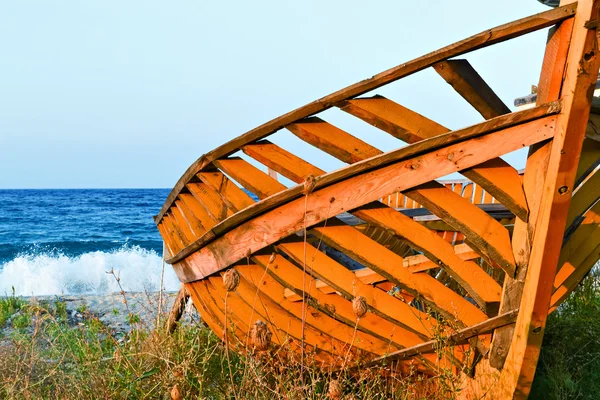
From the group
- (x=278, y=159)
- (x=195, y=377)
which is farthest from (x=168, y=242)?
(x=278, y=159)

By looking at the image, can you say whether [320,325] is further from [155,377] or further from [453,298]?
[155,377]

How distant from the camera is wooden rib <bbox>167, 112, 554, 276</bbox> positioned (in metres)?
2.78

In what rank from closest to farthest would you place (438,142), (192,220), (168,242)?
(438,142)
(192,220)
(168,242)

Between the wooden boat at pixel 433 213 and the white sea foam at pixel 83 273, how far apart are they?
514 inches

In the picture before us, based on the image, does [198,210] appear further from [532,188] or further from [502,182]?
[532,188]

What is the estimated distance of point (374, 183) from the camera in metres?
2.85

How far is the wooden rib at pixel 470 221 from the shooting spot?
287 centimetres

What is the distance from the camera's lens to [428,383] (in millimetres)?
3816

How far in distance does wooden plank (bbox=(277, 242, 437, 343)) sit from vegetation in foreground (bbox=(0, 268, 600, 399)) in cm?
27

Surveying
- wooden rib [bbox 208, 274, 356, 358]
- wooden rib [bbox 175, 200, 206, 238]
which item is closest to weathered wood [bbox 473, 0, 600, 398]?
wooden rib [bbox 208, 274, 356, 358]

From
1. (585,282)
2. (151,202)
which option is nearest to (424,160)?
(585,282)

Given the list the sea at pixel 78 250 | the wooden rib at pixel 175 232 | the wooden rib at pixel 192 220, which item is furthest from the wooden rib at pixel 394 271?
the sea at pixel 78 250

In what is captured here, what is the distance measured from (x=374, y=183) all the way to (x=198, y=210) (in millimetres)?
1725

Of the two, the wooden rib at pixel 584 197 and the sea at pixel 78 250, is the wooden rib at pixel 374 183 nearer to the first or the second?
the wooden rib at pixel 584 197
